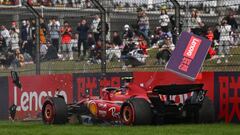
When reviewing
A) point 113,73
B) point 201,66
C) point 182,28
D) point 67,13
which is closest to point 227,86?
point 201,66

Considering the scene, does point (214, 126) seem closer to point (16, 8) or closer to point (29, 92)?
point (29, 92)

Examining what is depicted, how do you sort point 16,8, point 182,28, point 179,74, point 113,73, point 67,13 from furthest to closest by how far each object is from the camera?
point 16,8 < point 67,13 < point 113,73 < point 182,28 < point 179,74

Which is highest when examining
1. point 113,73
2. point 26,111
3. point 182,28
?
point 182,28

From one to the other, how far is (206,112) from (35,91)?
19.5ft

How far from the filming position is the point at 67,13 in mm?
16734

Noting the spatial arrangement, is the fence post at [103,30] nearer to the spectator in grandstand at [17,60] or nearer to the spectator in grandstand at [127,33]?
the spectator in grandstand at [127,33]

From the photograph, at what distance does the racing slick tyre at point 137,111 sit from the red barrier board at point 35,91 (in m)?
4.19

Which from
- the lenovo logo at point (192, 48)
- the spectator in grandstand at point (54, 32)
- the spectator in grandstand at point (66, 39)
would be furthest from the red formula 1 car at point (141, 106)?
the spectator in grandstand at point (54, 32)

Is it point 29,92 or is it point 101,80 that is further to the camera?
point 29,92

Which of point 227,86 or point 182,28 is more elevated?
point 182,28

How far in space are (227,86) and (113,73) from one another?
3076 millimetres

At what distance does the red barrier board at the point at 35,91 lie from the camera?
15.9 m

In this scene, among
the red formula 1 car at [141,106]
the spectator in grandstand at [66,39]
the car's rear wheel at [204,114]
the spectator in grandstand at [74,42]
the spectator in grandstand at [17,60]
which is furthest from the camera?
the spectator in grandstand at [17,60]

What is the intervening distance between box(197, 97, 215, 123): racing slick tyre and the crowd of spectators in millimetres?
1030
